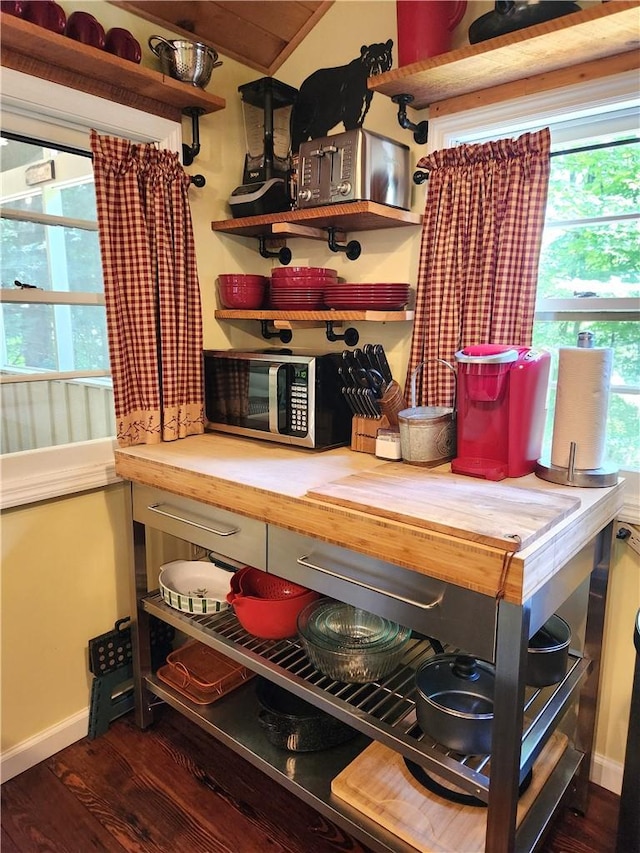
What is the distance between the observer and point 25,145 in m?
1.72

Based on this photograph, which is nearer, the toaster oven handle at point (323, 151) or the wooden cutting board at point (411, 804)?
the wooden cutting board at point (411, 804)

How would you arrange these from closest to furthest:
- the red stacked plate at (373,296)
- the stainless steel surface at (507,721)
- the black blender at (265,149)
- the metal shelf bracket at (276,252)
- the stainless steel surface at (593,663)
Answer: the stainless steel surface at (507,721) < the stainless steel surface at (593,663) < the red stacked plate at (373,296) < the black blender at (265,149) < the metal shelf bracket at (276,252)

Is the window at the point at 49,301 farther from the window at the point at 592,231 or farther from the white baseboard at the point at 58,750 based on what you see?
the window at the point at 592,231

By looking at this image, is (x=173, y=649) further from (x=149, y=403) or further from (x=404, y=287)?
(x=404, y=287)

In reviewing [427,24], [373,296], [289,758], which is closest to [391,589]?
[289,758]

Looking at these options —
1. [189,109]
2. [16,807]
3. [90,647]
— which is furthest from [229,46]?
[16,807]

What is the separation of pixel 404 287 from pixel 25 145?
3.90 feet

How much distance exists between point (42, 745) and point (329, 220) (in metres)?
1.90

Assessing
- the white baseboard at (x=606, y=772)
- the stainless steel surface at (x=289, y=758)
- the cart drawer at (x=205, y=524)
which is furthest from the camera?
the white baseboard at (x=606, y=772)

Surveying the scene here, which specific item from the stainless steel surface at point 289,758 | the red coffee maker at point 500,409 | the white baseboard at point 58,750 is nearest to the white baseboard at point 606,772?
the white baseboard at point 58,750

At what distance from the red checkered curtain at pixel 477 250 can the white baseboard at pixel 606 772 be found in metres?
1.15

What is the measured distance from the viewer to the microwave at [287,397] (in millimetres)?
1780

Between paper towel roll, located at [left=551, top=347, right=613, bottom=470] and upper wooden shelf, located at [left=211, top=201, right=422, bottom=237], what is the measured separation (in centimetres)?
68

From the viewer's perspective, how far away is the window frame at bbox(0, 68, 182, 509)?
1631 millimetres
